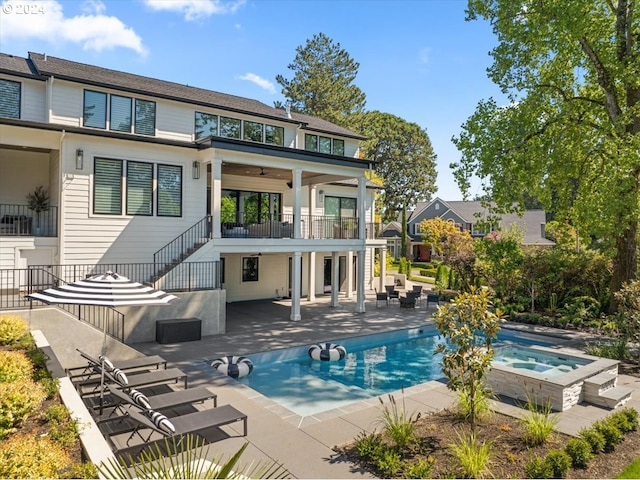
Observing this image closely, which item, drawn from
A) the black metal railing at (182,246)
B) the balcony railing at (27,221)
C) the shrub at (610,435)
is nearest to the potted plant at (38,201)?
the balcony railing at (27,221)

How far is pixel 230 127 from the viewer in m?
18.7

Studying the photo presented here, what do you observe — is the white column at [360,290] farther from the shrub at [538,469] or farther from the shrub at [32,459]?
the shrub at [32,459]

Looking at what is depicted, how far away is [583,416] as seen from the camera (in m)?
8.35

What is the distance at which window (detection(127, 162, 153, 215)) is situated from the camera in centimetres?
1531

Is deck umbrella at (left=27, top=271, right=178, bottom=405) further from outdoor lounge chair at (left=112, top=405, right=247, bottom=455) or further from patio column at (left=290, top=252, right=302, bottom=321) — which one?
patio column at (left=290, top=252, right=302, bottom=321)

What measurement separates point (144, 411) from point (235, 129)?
14375mm

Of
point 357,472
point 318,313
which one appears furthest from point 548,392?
point 318,313

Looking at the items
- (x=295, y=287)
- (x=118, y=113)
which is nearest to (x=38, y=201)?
(x=118, y=113)

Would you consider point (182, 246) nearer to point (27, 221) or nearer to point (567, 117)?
point (27, 221)

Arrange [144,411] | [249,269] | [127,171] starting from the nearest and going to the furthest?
[144,411] < [127,171] < [249,269]

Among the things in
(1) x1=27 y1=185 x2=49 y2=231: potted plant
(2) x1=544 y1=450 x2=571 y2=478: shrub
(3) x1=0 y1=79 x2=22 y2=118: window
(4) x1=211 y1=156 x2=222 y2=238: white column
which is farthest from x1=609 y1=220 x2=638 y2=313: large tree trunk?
(3) x1=0 y1=79 x2=22 y2=118: window

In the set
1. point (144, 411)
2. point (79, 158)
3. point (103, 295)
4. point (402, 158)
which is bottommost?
point (144, 411)

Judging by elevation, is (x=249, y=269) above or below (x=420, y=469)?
above

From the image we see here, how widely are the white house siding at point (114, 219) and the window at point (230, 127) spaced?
2452 millimetres
